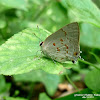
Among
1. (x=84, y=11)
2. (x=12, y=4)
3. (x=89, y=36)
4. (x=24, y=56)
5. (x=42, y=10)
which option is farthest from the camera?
(x=89, y=36)

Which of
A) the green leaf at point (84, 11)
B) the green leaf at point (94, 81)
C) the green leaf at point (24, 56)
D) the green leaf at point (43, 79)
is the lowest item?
the green leaf at point (43, 79)

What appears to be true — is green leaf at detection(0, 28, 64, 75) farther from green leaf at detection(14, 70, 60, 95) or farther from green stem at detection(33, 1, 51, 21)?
green stem at detection(33, 1, 51, 21)

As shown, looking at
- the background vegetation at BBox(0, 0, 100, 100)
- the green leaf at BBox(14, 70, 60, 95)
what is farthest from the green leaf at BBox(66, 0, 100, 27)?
the green leaf at BBox(14, 70, 60, 95)

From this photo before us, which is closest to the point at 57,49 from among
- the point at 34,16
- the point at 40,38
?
the point at 40,38

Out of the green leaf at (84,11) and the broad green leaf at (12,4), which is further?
the broad green leaf at (12,4)

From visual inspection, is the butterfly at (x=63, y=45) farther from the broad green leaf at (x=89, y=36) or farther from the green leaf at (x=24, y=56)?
the broad green leaf at (x=89, y=36)

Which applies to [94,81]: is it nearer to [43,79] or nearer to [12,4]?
[43,79]

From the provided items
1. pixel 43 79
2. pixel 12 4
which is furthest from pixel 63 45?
pixel 12 4

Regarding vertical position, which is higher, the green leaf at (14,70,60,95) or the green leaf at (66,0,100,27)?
the green leaf at (66,0,100,27)

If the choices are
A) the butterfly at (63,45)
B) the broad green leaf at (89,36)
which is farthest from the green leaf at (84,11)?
the broad green leaf at (89,36)
